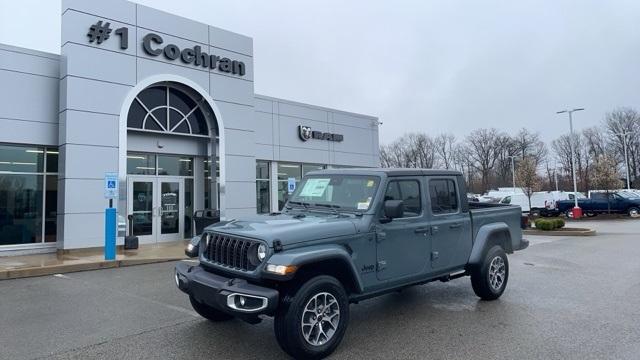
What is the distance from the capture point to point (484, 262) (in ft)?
21.9

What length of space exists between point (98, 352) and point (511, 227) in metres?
6.21

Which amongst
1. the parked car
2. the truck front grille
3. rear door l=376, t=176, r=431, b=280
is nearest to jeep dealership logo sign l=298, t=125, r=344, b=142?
rear door l=376, t=176, r=431, b=280

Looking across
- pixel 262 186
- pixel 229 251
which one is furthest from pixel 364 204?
pixel 262 186

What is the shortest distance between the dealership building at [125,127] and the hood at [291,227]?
7904 millimetres

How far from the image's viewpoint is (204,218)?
49.1 feet

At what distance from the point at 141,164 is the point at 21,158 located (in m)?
3.38

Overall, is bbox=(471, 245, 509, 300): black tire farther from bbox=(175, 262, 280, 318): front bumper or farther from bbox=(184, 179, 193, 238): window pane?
bbox=(184, 179, 193, 238): window pane

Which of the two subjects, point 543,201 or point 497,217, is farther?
point 543,201

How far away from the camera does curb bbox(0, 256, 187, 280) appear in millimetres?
9773

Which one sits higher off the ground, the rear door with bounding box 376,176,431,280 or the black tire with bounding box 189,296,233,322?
the rear door with bounding box 376,176,431,280

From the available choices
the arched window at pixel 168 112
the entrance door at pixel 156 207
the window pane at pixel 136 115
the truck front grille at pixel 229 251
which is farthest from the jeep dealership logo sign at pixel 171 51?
the truck front grille at pixel 229 251

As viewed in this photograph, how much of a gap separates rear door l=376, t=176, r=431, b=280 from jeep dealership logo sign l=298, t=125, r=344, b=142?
589 inches

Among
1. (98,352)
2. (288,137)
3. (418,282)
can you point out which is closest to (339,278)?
(418,282)

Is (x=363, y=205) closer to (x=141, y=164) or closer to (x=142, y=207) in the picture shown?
(x=142, y=207)
